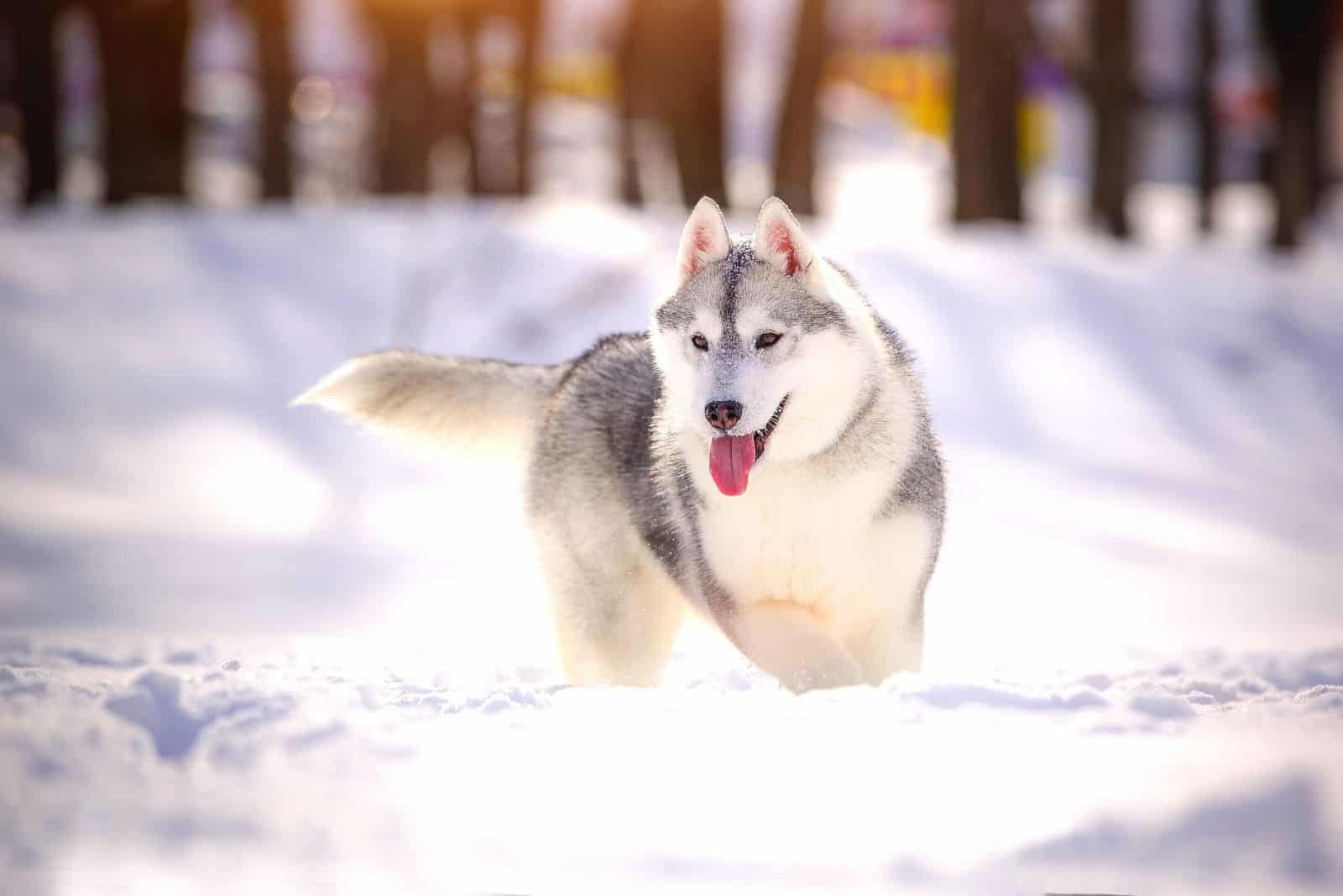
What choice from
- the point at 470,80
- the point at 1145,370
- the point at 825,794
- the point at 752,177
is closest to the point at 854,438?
A: the point at 825,794

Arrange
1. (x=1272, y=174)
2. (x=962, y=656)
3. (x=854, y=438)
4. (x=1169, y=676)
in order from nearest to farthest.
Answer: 1. (x=854, y=438)
2. (x=1169, y=676)
3. (x=962, y=656)
4. (x=1272, y=174)

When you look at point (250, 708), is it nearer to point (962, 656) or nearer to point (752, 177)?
point (962, 656)

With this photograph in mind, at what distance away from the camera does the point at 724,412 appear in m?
3.82

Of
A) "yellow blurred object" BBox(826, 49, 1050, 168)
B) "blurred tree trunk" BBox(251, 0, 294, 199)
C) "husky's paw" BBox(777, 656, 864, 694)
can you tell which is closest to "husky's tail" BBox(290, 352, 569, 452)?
"husky's paw" BBox(777, 656, 864, 694)

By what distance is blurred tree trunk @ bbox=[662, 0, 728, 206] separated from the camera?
15.1 metres

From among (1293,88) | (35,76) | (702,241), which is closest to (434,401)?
Result: (702,241)

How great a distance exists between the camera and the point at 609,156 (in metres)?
28.1

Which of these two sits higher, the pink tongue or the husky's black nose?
the husky's black nose

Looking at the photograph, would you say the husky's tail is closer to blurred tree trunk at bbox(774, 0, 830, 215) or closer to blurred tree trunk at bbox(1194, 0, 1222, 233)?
blurred tree trunk at bbox(774, 0, 830, 215)

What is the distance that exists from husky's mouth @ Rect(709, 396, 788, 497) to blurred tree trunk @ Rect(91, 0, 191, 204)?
1251 centimetres

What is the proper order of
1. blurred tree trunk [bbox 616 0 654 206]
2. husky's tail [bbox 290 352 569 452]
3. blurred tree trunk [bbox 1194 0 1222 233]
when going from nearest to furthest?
husky's tail [bbox 290 352 569 452] < blurred tree trunk [bbox 616 0 654 206] < blurred tree trunk [bbox 1194 0 1222 233]

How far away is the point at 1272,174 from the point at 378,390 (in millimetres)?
14135

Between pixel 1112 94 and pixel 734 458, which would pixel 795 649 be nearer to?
pixel 734 458

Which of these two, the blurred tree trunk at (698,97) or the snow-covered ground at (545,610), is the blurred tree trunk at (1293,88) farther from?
the blurred tree trunk at (698,97)
